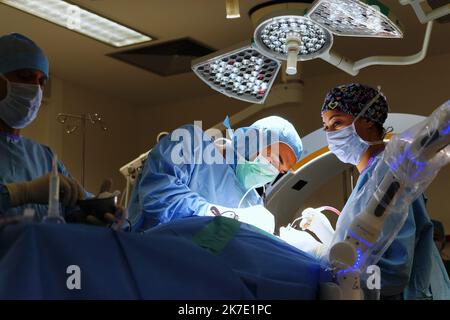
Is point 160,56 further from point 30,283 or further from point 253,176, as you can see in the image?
point 30,283

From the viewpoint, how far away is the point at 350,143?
8.77 feet

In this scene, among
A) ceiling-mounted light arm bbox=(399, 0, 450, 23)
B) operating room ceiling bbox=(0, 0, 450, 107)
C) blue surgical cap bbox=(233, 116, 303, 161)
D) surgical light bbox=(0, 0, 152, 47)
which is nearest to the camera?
ceiling-mounted light arm bbox=(399, 0, 450, 23)

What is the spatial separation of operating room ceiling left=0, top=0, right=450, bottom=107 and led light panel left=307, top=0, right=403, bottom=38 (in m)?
1.39

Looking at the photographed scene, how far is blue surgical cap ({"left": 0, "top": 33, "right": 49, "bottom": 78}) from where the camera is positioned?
2369 millimetres

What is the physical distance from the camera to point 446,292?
7.71 feet

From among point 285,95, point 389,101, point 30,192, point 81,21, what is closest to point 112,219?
point 30,192

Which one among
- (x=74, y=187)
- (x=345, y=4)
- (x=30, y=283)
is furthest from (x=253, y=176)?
(x=30, y=283)

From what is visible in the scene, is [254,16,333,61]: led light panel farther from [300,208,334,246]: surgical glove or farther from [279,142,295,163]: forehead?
[300,208,334,246]: surgical glove

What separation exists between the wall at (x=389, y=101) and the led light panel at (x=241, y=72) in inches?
81.7

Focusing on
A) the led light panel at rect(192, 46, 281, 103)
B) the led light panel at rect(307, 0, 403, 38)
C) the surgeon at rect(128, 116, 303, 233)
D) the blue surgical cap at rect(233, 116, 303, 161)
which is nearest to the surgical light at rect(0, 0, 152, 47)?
the led light panel at rect(192, 46, 281, 103)

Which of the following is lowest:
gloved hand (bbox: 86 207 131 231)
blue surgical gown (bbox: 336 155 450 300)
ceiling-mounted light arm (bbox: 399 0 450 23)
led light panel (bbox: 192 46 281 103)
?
blue surgical gown (bbox: 336 155 450 300)

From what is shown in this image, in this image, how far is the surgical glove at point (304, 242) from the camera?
215 cm

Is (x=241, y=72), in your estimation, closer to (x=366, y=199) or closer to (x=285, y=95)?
(x=285, y=95)

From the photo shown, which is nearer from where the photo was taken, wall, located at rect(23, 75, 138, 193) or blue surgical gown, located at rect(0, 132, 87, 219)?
blue surgical gown, located at rect(0, 132, 87, 219)
